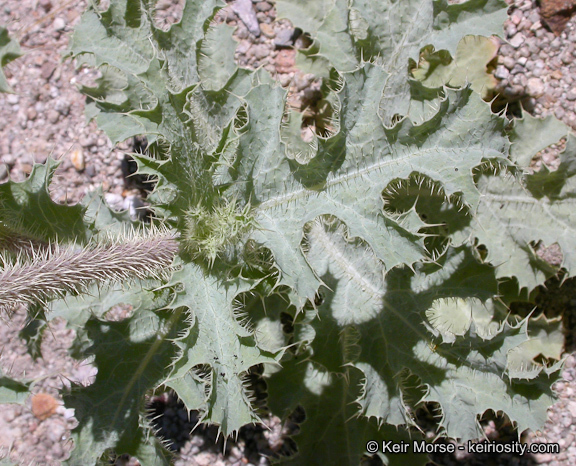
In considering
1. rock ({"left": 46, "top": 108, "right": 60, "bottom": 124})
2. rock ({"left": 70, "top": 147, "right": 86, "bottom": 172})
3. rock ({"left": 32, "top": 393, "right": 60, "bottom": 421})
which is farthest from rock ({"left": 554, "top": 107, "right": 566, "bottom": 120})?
rock ({"left": 32, "top": 393, "right": 60, "bottom": 421})

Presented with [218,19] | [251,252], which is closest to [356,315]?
[251,252]

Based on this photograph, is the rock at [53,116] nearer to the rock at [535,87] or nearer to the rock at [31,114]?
the rock at [31,114]

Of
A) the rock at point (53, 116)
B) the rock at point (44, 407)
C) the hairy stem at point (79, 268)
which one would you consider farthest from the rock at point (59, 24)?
the rock at point (44, 407)

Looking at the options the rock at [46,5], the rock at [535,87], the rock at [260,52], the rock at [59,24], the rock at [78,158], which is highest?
the rock at [46,5]

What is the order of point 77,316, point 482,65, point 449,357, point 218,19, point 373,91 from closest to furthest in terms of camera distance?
point 373,91 < point 449,357 < point 77,316 < point 482,65 < point 218,19

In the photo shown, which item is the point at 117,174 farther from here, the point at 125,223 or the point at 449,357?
the point at 449,357

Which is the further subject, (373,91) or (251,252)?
(251,252)
